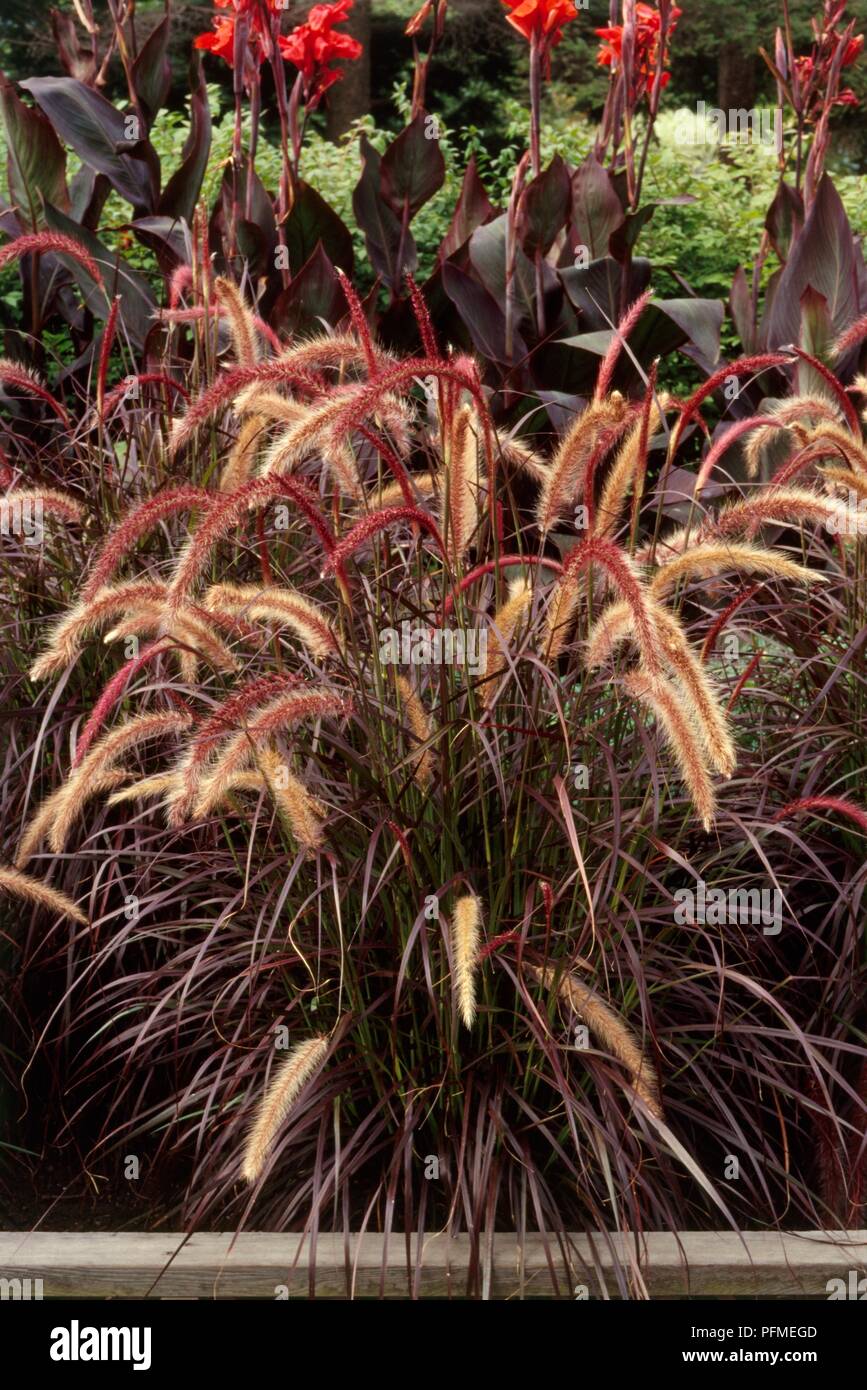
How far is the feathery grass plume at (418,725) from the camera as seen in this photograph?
2.06 m

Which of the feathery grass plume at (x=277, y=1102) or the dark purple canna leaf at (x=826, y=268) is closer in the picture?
the feathery grass plume at (x=277, y=1102)

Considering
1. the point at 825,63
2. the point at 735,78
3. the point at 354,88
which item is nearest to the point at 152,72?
the point at 825,63

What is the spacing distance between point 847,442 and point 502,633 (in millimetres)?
623

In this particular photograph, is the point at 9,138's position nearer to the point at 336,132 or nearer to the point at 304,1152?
the point at 304,1152

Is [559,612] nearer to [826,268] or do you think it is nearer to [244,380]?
[244,380]

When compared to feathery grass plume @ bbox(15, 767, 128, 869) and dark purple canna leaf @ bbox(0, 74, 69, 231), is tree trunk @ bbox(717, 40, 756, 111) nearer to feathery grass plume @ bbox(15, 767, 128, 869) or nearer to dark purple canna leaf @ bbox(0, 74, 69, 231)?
dark purple canna leaf @ bbox(0, 74, 69, 231)

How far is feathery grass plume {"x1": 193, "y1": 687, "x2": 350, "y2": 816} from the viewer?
178 cm

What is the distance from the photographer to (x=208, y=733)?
72.3 inches

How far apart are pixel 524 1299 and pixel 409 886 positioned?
0.59m

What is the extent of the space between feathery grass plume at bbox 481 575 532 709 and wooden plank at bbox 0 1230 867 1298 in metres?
0.77

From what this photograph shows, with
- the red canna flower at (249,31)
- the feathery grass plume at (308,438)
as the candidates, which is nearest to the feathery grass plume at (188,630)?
the feathery grass plume at (308,438)

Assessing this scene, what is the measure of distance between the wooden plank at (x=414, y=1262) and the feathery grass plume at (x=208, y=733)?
65 centimetres

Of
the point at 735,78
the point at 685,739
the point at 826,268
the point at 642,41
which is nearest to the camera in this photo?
the point at 685,739

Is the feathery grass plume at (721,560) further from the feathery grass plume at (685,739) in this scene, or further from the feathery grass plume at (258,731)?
the feathery grass plume at (258,731)
